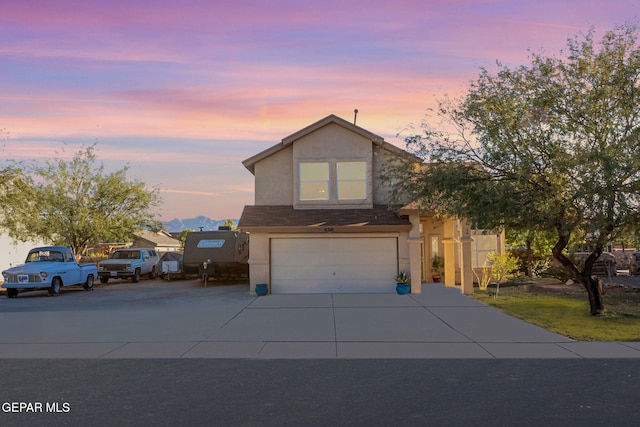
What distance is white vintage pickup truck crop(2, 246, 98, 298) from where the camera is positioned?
22234 millimetres

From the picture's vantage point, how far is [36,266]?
22766mm

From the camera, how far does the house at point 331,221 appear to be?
2164 cm

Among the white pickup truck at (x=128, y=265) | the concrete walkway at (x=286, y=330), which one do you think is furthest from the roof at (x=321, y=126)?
the white pickup truck at (x=128, y=265)

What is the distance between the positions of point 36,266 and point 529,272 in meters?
21.8

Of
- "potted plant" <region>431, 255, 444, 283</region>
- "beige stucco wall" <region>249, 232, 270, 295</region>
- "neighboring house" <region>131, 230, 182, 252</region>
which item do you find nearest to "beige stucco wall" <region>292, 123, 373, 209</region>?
→ "beige stucco wall" <region>249, 232, 270, 295</region>

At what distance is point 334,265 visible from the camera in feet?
72.7

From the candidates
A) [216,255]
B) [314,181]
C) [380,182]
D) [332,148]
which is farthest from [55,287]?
[380,182]

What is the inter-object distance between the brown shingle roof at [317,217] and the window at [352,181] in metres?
0.64

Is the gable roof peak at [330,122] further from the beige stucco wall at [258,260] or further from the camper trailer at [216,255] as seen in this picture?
the camper trailer at [216,255]

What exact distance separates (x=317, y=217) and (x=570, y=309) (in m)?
9.49
